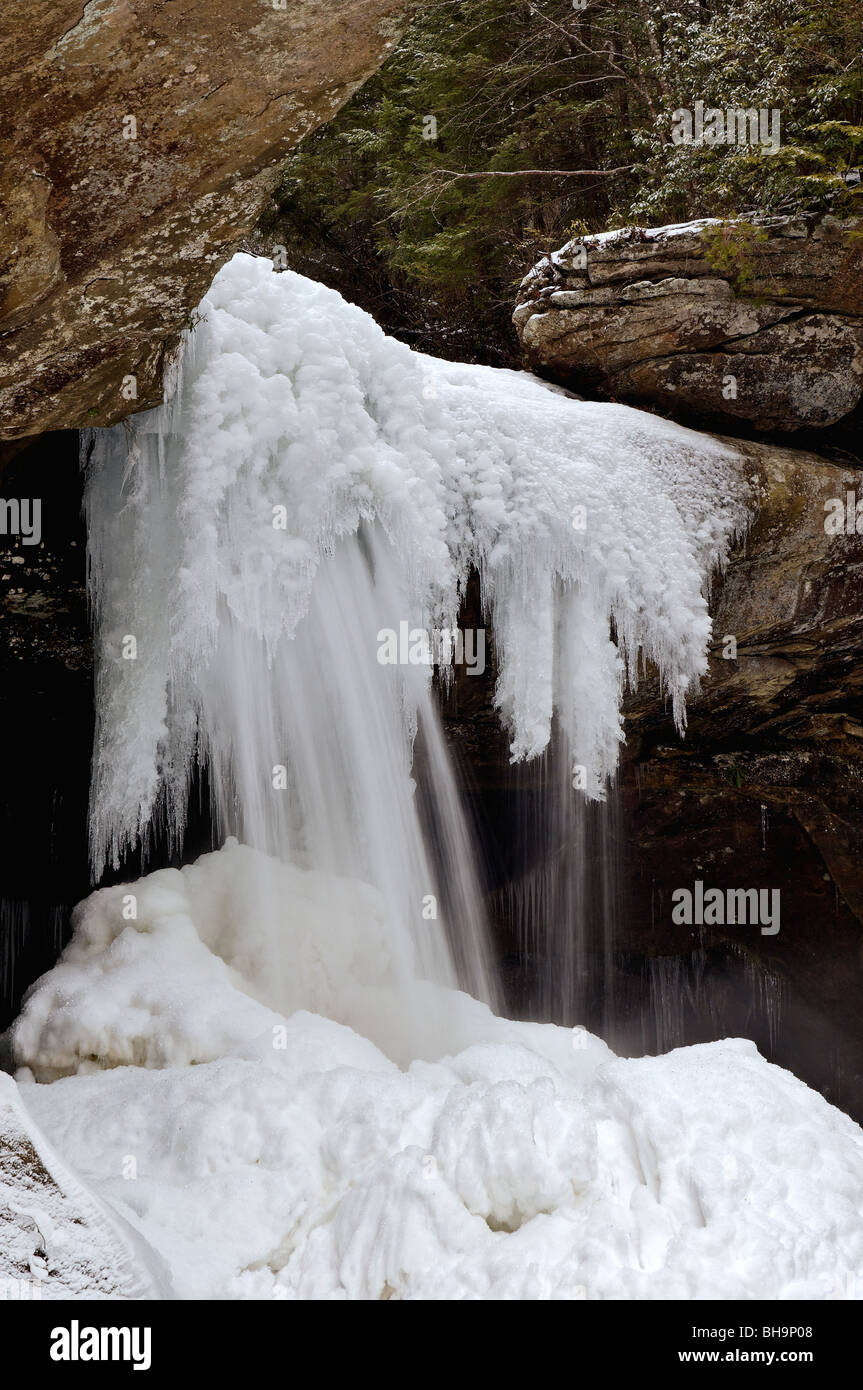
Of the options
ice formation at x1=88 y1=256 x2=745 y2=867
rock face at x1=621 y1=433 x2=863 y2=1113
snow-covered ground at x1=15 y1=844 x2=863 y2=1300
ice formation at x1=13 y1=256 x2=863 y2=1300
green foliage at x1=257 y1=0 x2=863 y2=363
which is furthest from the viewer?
green foliage at x1=257 y1=0 x2=863 y2=363

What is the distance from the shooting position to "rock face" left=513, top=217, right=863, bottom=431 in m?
6.57

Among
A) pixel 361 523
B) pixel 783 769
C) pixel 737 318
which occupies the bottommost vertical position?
pixel 783 769

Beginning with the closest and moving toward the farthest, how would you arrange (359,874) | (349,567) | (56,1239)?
(56,1239) → (349,567) → (359,874)

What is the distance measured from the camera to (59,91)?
10.9 ft

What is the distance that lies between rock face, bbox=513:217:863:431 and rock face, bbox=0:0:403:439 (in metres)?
3.55

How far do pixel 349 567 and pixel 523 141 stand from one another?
23.3 ft

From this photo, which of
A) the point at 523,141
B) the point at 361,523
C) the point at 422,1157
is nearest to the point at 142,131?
the point at 361,523

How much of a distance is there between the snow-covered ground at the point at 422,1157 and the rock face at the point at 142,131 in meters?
2.96

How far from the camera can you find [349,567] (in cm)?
535

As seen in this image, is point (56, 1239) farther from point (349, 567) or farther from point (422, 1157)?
point (349, 567)

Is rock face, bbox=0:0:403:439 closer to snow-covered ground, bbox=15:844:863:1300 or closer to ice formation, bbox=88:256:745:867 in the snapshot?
ice formation, bbox=88:256:745:867

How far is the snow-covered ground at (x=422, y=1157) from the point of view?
3.24m

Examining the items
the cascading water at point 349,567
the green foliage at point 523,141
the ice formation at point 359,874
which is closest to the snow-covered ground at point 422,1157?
the ice formation at point 359,874

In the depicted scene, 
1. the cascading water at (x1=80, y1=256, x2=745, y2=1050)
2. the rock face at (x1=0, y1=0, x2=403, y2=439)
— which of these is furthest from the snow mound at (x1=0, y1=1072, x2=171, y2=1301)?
the rock face at (x1=0, y1=0, x2=403, y2=439)
